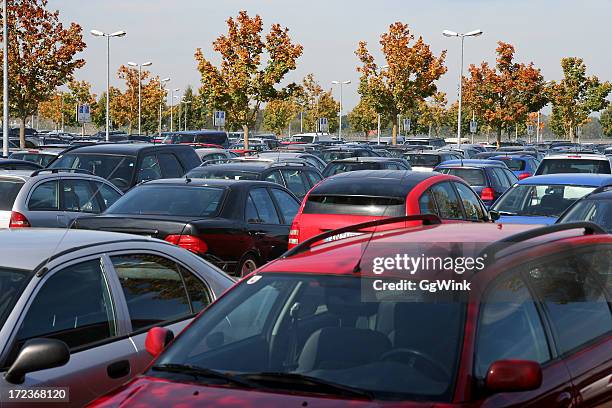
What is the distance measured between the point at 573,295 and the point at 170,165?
1542cm

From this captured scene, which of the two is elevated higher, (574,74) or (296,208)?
(574,74)

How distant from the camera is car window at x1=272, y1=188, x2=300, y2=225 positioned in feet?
45.4

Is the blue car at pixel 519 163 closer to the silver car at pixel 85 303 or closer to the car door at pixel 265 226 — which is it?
the car door at pixel 265 226

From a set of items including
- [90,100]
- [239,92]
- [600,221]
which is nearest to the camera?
[600,221]

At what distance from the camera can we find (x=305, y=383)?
424 cm

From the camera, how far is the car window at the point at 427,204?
40.1ft

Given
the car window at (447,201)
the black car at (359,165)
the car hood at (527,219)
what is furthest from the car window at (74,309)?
the black car at (359,165)

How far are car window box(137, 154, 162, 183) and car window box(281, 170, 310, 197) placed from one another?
2.53 metres

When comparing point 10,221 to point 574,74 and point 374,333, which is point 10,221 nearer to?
point 374,333

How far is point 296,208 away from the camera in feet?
47.0

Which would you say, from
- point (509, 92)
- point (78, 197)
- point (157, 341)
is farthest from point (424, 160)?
point (509, 92)

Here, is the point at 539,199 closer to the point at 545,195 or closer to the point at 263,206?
the point at 545,195

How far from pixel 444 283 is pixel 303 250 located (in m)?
0.93

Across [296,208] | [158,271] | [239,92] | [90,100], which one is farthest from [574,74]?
[158,271]
